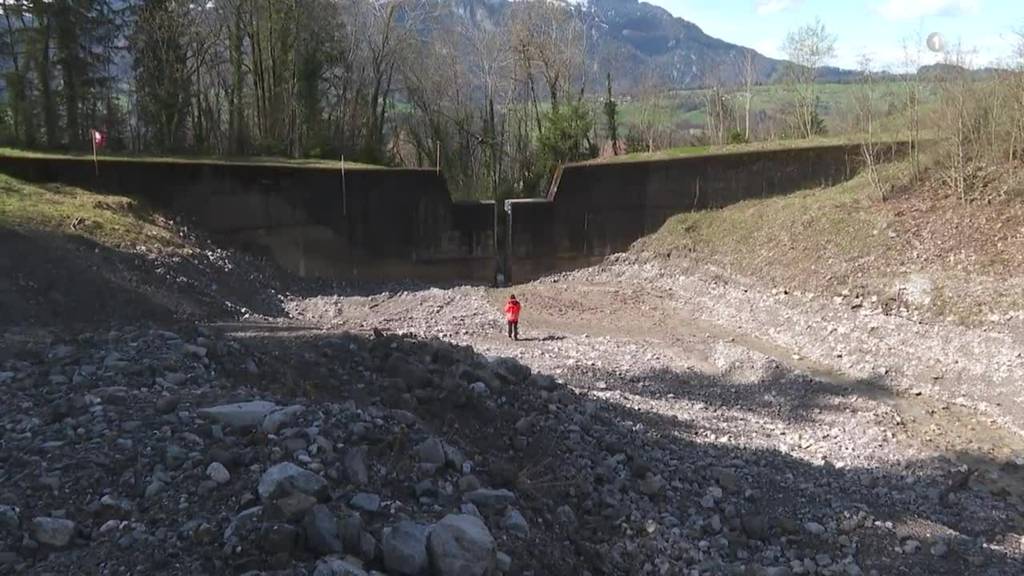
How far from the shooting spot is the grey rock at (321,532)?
412 cm

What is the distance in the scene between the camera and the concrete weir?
60.4 feet

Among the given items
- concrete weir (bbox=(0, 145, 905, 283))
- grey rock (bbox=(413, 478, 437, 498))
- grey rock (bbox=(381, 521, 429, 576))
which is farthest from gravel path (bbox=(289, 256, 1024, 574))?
grey rock (bbox=(381, 521, 429, 576))

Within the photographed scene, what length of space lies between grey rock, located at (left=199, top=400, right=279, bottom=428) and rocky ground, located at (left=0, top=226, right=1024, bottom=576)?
1 centimetres

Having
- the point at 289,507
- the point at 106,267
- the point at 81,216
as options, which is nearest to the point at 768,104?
the point at 81,216

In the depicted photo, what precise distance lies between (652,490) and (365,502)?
301 centimetres

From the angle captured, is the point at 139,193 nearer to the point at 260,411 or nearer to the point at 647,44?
the point at 260,411

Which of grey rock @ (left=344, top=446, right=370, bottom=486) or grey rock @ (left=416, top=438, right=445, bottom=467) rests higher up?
grey rock @ (left=344, top=446, right=370, bottom=486)

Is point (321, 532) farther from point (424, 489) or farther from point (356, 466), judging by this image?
point (424, 489)

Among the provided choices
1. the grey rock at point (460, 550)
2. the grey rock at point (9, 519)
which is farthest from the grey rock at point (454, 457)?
the grey rock at point (9, 519)

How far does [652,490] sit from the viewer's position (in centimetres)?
680

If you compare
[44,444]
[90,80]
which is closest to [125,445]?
[44,444]

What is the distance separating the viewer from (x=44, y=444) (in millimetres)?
4902

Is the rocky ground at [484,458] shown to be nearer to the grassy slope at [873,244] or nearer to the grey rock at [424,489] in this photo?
the grey rock at [424,489]

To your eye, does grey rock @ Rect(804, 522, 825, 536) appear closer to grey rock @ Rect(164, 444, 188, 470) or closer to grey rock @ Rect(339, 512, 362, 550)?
grey rock @ Rect(339, 512, 362, 550)
